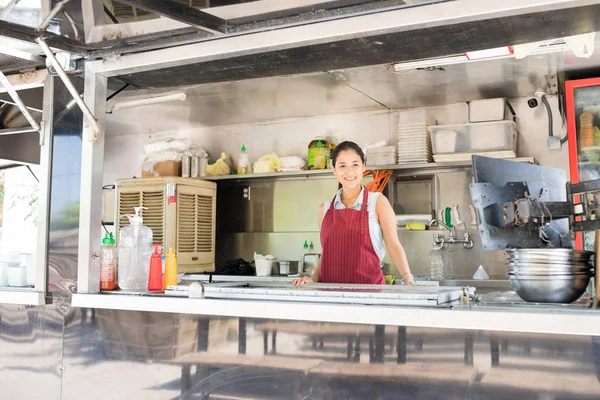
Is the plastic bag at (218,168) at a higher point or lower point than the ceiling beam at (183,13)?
higher

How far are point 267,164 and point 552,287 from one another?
14.4ft

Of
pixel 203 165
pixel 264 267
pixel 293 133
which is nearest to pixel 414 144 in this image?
pixel 293 133

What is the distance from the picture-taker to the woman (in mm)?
3186

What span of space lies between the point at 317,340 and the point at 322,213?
1.67 metres

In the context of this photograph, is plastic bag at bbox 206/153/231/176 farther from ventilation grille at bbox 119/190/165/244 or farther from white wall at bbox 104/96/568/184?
ventilation grille at bbox 119/190/165/244

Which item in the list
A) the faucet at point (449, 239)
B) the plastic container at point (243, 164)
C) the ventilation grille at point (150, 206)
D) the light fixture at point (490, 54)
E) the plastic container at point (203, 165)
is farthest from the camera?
the plastic container at point (203, 165)

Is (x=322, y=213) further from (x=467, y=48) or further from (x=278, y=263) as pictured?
(x=278, y=263)

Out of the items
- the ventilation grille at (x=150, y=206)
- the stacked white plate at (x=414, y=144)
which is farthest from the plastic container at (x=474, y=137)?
the ventilation grille at (x=150, y=206)

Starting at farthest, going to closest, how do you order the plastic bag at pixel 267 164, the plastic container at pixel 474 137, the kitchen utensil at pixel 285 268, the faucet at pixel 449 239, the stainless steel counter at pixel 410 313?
the plastic bag at pixel 267 164 < the kitchen utensil at pixel 285 268 < the faucet at pixel 449 239 < the plastic container at pixel 474 137 < the stainless steel counter at pixel 410 313

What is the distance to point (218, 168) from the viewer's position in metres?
6.21

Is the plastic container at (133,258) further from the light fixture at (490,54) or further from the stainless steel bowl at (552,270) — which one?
the light fixture at (490,54)

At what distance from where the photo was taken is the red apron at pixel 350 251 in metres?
3.20

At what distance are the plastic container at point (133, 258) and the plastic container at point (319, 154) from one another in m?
3.45

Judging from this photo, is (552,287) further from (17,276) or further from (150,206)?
(150,206)
